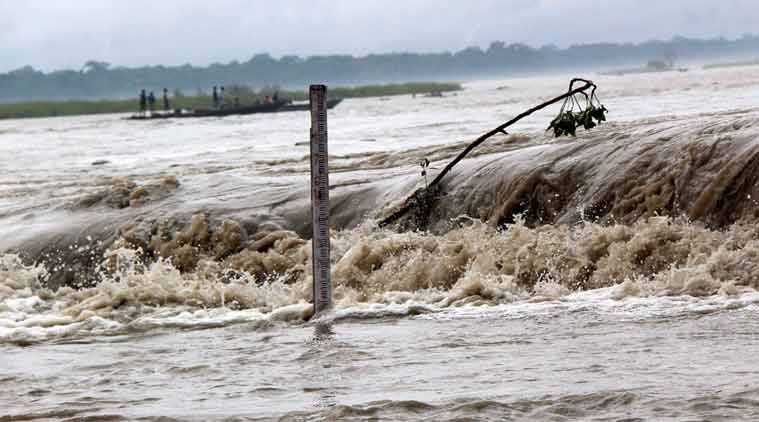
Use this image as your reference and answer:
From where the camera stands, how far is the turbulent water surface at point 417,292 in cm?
665

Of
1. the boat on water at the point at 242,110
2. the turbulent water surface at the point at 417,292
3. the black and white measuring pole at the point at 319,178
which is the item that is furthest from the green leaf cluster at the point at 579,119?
the boat on water at the point at 242,110

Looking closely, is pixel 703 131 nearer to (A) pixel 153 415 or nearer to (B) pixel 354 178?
(B) pixel 354 178

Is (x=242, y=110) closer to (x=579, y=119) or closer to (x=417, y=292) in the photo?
(x=579, y=119)

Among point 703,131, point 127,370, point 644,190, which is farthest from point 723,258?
point 127,370

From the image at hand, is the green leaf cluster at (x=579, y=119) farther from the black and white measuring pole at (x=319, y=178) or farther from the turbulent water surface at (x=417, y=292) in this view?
the black and white measuring pole at (x=319, y=178)

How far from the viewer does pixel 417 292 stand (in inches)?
418

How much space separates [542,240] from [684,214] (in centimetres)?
129

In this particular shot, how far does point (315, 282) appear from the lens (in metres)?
9.91

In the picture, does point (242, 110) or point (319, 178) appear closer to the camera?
point (319, 178)

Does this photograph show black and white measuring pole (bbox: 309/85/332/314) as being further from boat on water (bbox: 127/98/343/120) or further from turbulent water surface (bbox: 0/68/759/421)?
boat on water (bbox: 127/98/343/120)

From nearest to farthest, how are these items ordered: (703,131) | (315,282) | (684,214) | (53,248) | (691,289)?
(691,289) < (315,282) < (684,214) < (703,131) < (53,248)

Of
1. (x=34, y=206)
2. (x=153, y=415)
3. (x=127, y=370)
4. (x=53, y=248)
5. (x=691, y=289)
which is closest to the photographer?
(x=153, y=415)

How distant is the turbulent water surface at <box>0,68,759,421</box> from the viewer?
6.65 m

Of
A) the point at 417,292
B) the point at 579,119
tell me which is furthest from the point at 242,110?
the point at 417,292
